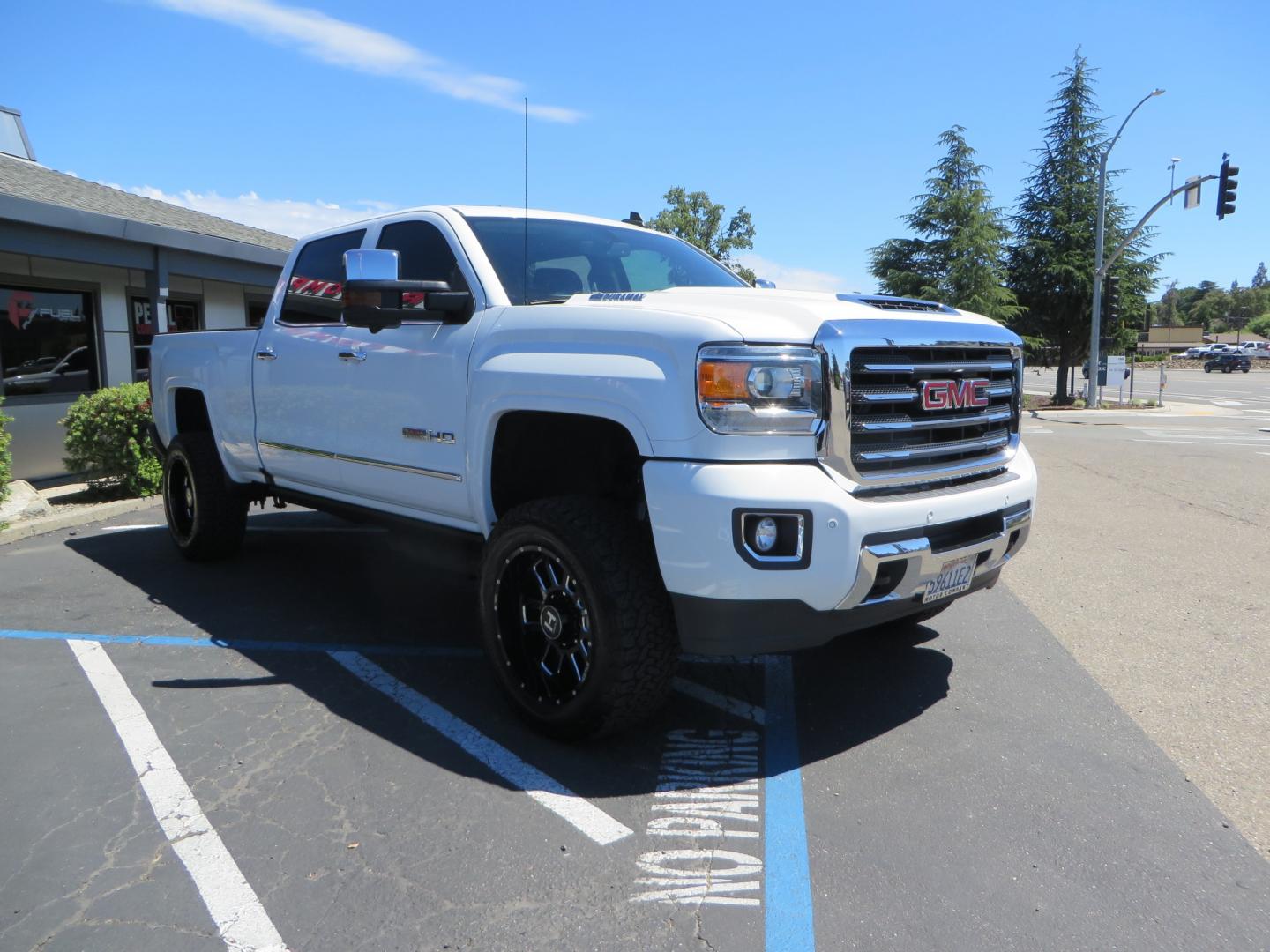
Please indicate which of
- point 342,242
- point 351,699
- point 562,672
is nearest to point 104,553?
Answer: point 342,242

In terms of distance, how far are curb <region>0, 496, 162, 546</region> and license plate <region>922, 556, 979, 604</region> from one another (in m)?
7.49

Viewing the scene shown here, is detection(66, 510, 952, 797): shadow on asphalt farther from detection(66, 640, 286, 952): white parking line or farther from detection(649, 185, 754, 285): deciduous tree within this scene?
detection(649, 185, 754, 285): deciduous tree

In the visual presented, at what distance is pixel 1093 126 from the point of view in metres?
31.6

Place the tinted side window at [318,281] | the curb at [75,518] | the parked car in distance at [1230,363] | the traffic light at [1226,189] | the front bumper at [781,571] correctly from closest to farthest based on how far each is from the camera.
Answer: the front bumper at [781,571]
the tinted side window at [318,281]
the curb at [75,518]
the traffic light at [1226,189]
the parked car in distance at [1230,363]

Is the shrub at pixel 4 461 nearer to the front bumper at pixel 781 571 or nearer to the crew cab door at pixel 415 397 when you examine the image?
the crew cab door at pixel 415 397

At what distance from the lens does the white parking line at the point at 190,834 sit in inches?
95.3

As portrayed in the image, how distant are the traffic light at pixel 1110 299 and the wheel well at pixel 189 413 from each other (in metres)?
26.3

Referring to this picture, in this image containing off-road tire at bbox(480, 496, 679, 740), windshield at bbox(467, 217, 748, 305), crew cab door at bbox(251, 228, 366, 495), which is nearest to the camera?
off-road tire at bbox(480, 496, 679, 740)

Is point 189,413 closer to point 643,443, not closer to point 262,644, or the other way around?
point 262,644

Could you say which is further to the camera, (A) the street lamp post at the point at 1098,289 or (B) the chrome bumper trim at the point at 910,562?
(A) the street lamp post at the point at 1098,289

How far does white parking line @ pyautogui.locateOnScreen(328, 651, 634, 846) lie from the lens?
9.64 ft

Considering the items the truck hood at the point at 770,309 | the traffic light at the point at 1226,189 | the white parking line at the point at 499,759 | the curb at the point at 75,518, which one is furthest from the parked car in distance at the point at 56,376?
the traffic light at the point at 1226,189

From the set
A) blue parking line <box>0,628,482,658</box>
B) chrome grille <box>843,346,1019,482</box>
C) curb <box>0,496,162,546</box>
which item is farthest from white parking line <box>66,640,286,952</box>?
curb <box>0,496,162,546</box>

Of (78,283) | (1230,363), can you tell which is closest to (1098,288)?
(78,283)
